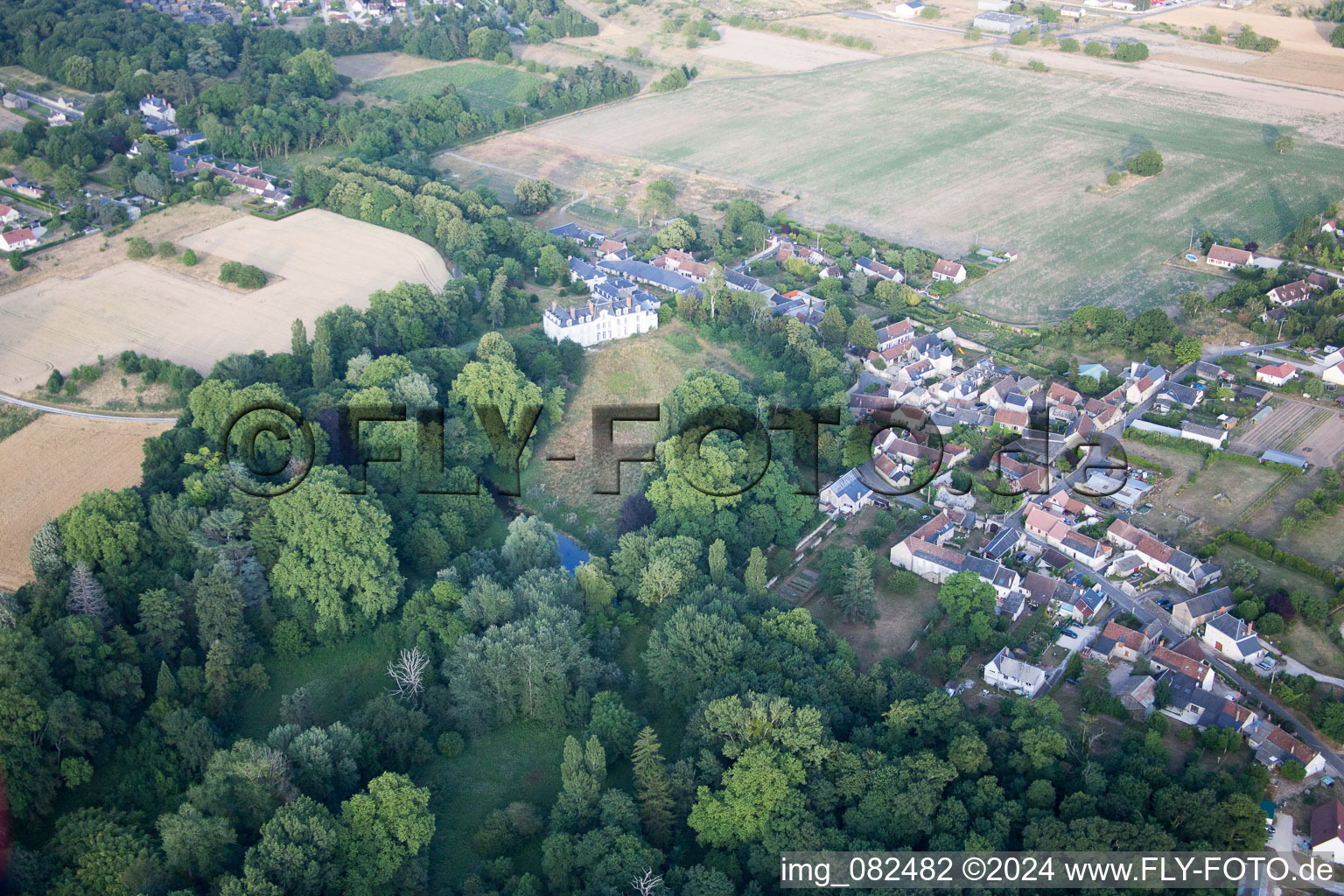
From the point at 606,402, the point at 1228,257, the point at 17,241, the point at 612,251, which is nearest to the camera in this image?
the point at 606,402

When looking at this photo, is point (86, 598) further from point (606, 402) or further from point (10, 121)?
point (10, 121)

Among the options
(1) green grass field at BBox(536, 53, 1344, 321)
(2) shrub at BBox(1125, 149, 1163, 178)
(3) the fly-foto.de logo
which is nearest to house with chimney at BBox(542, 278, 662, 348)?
(3) the fly-foto.de logo

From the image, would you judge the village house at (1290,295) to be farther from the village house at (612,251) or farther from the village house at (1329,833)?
the village house at (612,251)

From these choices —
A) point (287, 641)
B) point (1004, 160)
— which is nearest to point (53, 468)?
point (287, 641)

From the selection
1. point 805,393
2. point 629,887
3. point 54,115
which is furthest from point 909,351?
point 54,115

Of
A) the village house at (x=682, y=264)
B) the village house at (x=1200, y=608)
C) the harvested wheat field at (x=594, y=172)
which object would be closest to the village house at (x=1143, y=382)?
the village house at (x=1200, y=608)

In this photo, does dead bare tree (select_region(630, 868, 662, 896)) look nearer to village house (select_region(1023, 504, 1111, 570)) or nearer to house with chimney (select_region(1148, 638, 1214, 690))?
house with chimney (select_region(1148, 638, 1214, 690))
